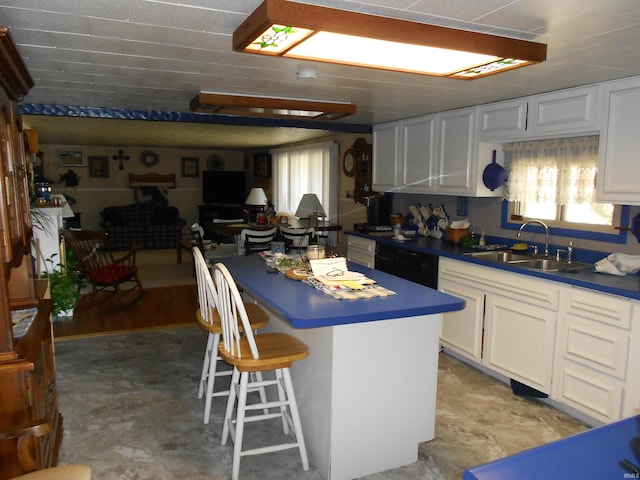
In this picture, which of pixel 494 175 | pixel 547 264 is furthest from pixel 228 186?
pixel 547 264

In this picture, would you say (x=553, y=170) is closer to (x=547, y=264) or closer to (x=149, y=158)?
(x=547, y=264)

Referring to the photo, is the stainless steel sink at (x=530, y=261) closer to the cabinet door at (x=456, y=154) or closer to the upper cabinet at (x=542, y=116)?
the cabinet door at (x=456, y=154)

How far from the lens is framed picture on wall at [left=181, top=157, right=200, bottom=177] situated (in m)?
11.2

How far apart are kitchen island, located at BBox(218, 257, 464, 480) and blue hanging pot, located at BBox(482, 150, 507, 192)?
1777mm

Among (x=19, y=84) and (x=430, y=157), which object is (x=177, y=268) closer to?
(x=430, y=157)

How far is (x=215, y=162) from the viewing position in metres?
11.5

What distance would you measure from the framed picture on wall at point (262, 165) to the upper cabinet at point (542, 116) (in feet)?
22.0

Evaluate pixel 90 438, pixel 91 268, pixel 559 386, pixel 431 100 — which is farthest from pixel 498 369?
pixel 91 268

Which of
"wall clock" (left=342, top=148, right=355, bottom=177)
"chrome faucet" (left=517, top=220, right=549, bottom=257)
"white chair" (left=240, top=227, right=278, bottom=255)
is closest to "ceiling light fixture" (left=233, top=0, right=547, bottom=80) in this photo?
"chrome faucet" (left=517, top=220, right=549, bottom=257)

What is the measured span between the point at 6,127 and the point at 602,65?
2.77 m

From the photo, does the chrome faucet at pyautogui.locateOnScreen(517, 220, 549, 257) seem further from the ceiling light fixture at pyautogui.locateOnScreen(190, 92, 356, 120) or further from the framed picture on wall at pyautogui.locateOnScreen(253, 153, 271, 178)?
Answer: the framed picture on wall at pyautogui.locateOnScreen(253, 153, 271, 178)

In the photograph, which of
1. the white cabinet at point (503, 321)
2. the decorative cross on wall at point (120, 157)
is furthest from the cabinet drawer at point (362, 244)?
the decorative cross on wall at point (120, 157)

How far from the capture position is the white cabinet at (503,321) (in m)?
3.00

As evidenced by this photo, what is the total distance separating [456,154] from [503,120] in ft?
1.80
